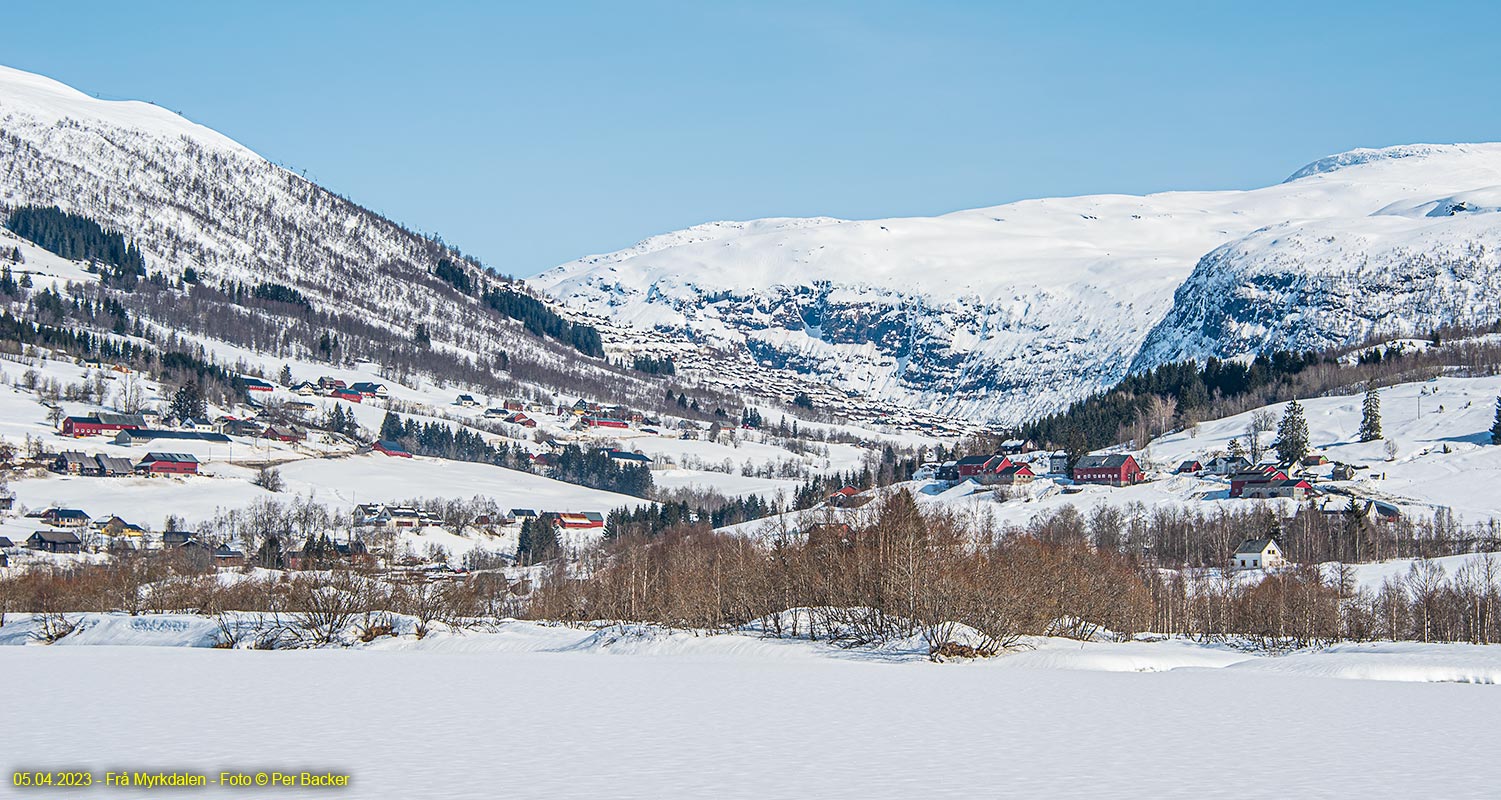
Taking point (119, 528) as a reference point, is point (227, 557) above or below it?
below

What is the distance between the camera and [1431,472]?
611 feet

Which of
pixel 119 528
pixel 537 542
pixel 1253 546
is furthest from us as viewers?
pixel 537 542

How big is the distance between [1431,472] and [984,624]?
139m

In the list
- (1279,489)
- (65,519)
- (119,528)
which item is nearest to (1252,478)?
(1279,489)

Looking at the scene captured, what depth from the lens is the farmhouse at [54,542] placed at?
489 feet

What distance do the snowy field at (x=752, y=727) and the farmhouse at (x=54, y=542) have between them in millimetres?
92060

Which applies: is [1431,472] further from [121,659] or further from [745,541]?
[121,659]

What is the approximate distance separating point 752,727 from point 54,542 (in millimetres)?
136074

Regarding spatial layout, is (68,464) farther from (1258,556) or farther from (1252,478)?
(1252,478)

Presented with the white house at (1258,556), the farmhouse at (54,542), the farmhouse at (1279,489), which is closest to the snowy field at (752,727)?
the white house at (1258,556)

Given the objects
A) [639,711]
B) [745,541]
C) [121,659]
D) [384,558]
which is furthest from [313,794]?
[384,558]

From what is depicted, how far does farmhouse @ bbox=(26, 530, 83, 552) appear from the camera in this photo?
14900 cm

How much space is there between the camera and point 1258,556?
458 ft

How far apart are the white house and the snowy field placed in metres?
73.5
